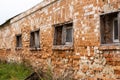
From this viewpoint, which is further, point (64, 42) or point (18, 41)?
point (18, 41)

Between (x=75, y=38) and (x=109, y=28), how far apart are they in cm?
166

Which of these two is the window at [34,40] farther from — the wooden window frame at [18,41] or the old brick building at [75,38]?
the wooden window frame at [18,41]

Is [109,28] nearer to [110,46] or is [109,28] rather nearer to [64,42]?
[110,46]

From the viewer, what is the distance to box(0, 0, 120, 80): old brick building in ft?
23.4

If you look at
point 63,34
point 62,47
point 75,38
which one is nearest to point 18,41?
point 63,34

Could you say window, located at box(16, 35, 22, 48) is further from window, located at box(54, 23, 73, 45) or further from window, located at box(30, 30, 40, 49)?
window, located at box(54, 23, 73, 45)

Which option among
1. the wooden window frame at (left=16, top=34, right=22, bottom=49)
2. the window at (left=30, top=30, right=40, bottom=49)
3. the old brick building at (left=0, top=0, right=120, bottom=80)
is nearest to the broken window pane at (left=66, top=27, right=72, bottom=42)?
the old brick building at (left=0, top=0, right=120, bottom=80)

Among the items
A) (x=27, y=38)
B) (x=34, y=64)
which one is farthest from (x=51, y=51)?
(x=27, y=38)

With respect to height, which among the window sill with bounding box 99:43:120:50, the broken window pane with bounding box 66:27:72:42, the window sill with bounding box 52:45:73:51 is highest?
the broken window pane with bounding box 66:27:72:42

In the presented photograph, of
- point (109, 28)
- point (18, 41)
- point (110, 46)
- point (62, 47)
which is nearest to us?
point (110, 46)

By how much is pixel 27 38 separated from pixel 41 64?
269 centimetres

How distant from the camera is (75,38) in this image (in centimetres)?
881

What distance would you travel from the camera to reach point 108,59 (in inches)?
277

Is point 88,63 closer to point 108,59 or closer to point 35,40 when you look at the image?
point 108,59
